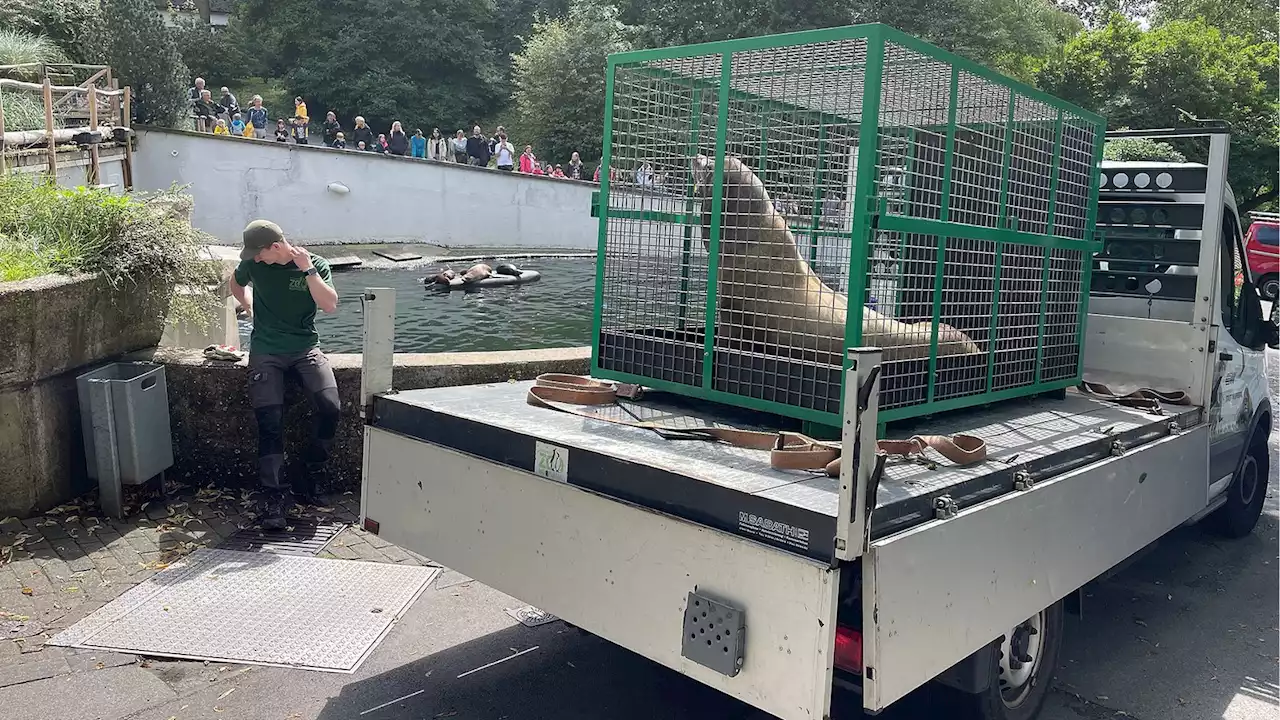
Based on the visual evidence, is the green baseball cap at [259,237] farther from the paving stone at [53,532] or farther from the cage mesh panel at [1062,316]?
the cage mesh panel at [1062,316]

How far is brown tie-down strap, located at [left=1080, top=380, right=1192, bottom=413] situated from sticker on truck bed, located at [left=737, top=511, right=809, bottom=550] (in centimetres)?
302

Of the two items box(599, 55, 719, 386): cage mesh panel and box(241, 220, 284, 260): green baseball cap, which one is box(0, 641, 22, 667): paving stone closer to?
box(241, 220, 284, 260): green baseball cap

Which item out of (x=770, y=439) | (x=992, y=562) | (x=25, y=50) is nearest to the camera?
(x=992, y=562)

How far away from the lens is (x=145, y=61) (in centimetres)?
2469

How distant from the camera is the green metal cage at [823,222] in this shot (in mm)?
4090

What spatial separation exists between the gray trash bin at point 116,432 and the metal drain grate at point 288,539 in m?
0.69

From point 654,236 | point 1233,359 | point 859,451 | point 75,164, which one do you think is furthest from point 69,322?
point 75,164

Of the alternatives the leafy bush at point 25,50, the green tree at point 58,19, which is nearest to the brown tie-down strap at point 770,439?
the leafy bush at point 25,50

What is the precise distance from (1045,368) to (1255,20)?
43.6 meters

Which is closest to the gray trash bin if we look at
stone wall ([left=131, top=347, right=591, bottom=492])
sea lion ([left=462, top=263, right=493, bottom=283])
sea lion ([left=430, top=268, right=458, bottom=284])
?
stone wall ([left=131, top=347, right=591, bottom=492])

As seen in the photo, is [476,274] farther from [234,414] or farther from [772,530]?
[772,530]

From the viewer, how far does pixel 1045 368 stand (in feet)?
17.4

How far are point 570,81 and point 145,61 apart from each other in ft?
61.0

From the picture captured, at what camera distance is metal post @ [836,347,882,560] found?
2744 millimetres
